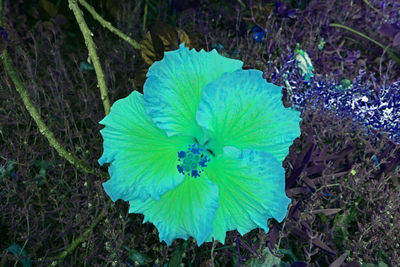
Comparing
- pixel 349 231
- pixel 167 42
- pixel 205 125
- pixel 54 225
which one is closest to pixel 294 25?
pixel 167 42

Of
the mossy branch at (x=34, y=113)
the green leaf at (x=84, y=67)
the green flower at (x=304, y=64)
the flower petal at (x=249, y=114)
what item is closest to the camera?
the flower petal at (x=249, y=114)

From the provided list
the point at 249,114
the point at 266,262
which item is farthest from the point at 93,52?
the point at 266,262

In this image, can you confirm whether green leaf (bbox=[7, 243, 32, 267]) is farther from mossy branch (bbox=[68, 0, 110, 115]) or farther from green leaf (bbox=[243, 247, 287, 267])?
green leaf (bbox=[243, 247, 287, 267])

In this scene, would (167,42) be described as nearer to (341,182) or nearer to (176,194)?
(176,194)

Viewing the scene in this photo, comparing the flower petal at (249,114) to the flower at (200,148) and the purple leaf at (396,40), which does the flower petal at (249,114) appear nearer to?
the flower at (200,148)

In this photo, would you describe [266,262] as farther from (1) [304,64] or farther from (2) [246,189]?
(1) [304,64]

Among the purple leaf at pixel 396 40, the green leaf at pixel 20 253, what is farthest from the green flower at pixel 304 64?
the green leaf at pixel 20 253

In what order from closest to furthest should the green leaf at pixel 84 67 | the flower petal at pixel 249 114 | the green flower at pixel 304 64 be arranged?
the flower petal at pixel 249 114 → the green flower at pixel 304 64 → the green leaf at pixel 84 67
